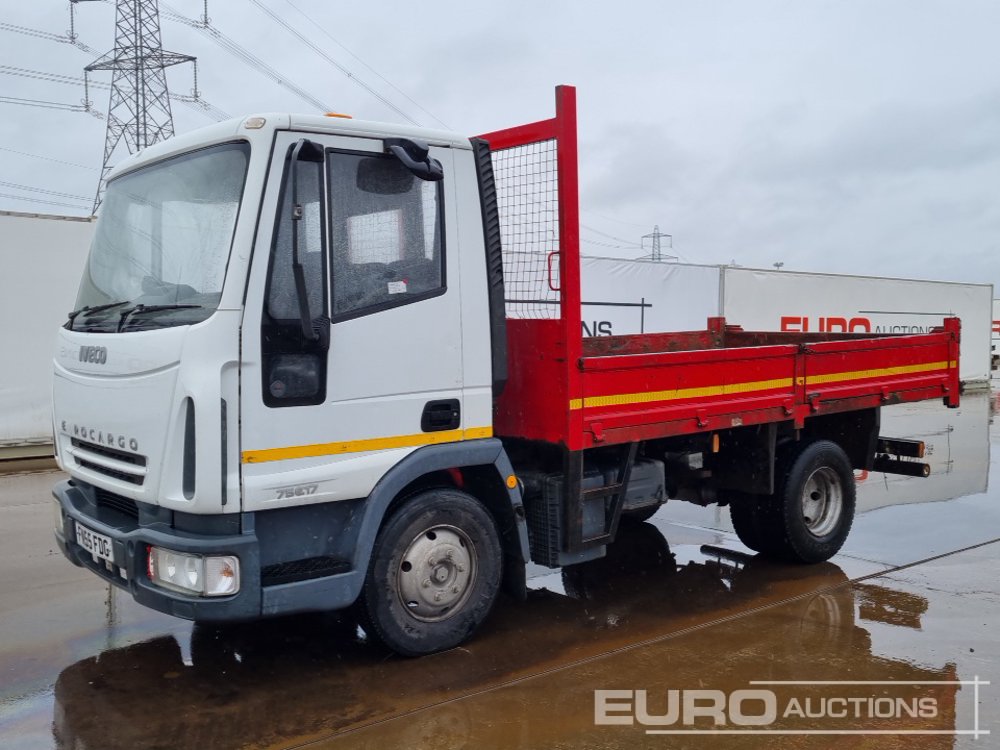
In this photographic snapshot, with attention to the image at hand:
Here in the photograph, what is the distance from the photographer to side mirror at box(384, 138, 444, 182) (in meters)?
4.08

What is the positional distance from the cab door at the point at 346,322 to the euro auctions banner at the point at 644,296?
376 inches

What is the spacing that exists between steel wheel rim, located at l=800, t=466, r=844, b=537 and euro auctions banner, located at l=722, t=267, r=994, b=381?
10047mm

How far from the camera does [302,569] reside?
4047 mm

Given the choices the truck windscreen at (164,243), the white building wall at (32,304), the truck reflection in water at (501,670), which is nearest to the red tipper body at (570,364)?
the truck reflection in water at (501,670)

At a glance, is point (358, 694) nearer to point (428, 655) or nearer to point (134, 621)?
point (428, 655)

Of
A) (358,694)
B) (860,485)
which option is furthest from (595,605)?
(860,485)

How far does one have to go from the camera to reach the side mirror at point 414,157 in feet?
13.4

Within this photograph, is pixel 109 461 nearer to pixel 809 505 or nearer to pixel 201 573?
pixel 201 573

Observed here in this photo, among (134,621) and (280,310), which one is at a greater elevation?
(280,310)

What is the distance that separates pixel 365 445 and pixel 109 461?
1182 millimetres

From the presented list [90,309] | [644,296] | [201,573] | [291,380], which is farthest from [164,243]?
[644,296]

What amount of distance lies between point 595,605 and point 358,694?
1.87 metres

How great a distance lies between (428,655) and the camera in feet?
14.9

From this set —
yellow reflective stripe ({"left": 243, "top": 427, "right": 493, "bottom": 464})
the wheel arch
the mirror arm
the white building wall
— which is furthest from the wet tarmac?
the white building wall
